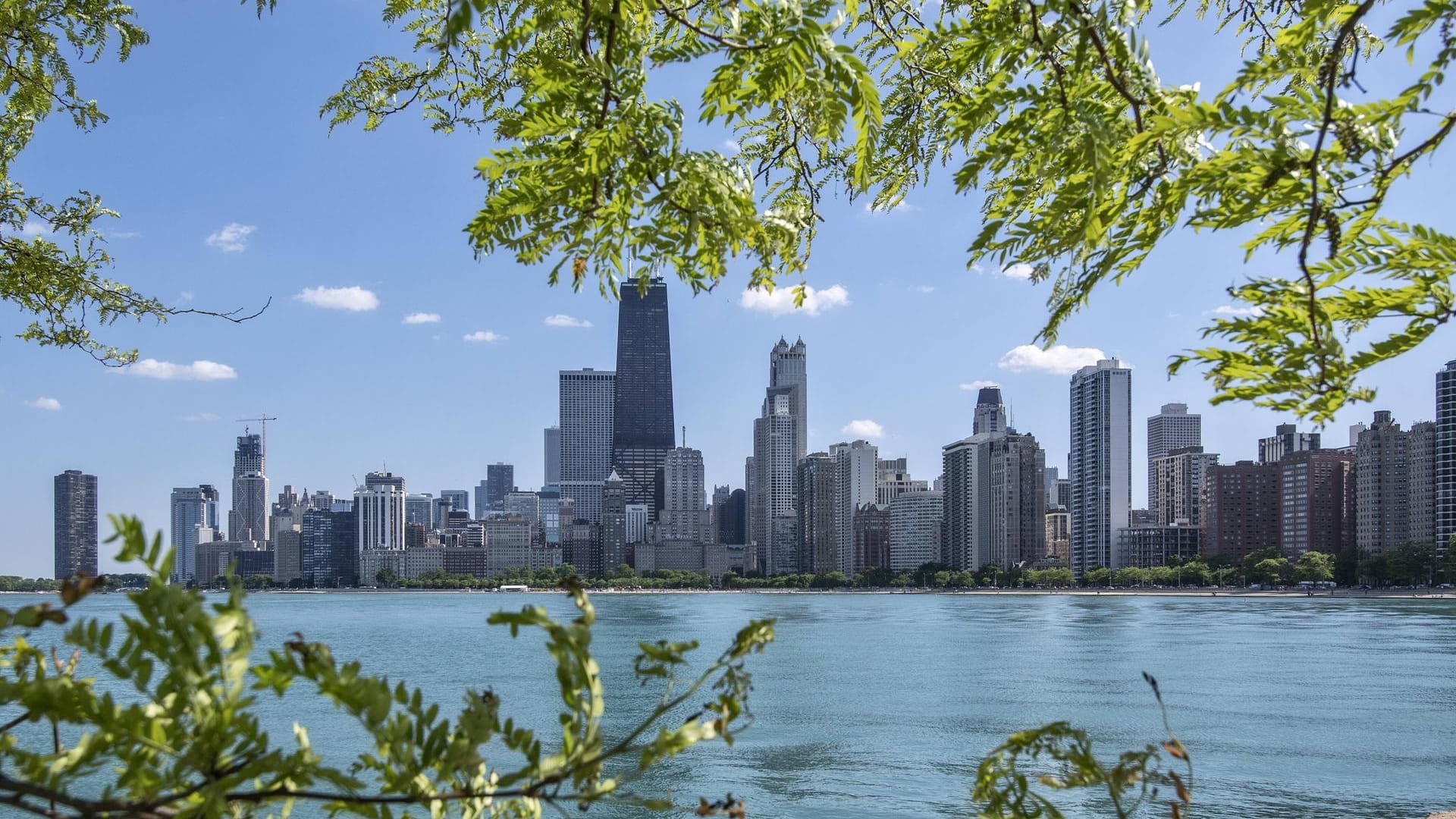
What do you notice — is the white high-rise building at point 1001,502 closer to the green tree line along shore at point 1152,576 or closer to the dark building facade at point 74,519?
the green tree line along shore at point 1152,576

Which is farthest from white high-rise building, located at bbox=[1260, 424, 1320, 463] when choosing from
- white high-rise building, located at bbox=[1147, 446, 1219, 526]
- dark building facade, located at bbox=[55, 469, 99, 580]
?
dark building facade, located at bbox=[55, 469, 99, 580]

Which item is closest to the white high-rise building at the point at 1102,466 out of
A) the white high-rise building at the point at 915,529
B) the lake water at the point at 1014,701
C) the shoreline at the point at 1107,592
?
the shoreline at the point at 1107,592

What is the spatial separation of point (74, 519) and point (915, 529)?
418 ft

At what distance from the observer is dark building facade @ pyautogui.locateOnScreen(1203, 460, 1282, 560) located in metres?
149

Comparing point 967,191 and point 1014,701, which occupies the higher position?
point 967,191

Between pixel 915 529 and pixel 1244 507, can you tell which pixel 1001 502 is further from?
pixel 1244 507

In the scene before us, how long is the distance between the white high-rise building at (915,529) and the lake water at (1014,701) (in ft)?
344

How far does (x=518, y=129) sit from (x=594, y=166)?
0.62 feet

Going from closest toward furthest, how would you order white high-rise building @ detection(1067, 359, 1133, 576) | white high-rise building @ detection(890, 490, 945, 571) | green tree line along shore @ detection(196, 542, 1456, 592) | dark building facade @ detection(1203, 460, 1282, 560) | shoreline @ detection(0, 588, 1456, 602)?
green tree line along shore @ detection(196, 542, 1456, 592) → shoreline @ detection(0, 588, 1456, 602) → dark building facade @ detection(1203, 460, 1282, 560) → white high-rise building @ detection(1067, 359, 1133, 576) → white high-rise building @ detection(890, 490, 945, 571)

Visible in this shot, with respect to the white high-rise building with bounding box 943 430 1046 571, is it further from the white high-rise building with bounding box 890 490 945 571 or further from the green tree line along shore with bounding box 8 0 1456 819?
the green tree line along shore with bounding box 8 0 1456 819

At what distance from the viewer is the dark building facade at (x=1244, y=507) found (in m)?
149

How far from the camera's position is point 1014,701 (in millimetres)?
39469

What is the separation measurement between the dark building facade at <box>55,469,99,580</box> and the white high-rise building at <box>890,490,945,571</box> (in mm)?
120040

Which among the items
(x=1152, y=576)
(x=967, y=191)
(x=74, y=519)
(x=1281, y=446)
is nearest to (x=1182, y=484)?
(x=1281, y=446)
